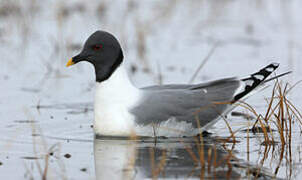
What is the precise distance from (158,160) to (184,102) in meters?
1.27

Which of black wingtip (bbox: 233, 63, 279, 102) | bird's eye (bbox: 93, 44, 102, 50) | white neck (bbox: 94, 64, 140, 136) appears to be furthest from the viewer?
black wingtip (bbox: 233, 63, 279, 102)

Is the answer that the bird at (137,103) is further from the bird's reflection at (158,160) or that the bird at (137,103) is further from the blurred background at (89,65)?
the blurred background at (89,65)

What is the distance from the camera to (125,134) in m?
7.54

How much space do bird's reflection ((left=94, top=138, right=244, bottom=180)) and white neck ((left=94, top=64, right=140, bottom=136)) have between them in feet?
0.43

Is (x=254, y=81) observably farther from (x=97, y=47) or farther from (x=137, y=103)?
(x=97, y=47)

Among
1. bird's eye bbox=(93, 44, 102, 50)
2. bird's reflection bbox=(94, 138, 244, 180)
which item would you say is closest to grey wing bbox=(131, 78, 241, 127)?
bird's reflection bbox=(94, 138, 244, 180)

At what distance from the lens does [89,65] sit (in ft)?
39.3

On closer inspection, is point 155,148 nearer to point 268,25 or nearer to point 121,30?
point 121,30

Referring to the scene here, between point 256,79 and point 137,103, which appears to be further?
point 256,79

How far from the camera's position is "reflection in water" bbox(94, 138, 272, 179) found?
611 cm

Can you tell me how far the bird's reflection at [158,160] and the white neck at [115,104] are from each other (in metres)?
0.13

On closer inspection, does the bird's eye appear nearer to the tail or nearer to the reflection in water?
the reflection in water

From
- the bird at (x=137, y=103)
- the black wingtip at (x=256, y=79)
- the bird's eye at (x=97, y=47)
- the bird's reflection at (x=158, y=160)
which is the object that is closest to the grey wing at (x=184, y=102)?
the bird at (x=137, y=103)

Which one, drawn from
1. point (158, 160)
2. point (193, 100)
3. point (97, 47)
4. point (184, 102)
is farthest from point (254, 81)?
point (158, 160)
